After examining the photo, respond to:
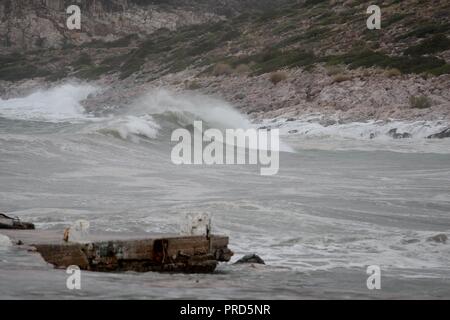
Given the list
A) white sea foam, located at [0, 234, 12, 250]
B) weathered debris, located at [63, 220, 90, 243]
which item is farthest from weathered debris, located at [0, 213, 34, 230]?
weathered debris, located at [63, 220, 90, 243]

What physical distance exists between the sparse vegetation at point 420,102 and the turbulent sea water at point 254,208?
19.5 feet

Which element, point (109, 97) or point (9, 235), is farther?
point (109, 97)

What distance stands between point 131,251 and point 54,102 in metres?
59.3

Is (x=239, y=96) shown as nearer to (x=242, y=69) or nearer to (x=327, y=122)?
(x=242, y=69)

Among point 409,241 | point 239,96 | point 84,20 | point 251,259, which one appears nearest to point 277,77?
point 239,96

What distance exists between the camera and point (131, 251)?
9438 mm

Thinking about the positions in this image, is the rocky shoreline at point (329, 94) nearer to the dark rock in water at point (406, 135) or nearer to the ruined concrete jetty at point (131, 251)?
the dark rock in water at point (406, 135)

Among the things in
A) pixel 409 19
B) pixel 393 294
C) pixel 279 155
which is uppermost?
pixel 409 19

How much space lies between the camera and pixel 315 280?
9.59 metres

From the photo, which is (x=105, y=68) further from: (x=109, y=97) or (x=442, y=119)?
(x=442, y=119)

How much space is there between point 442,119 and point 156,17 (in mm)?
92005

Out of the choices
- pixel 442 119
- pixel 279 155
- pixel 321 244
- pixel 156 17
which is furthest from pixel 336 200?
pixel 156 17

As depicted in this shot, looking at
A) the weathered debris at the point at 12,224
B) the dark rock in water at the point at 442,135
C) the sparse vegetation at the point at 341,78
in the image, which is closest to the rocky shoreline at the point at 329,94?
the sparse vegetation at the point at 341,78

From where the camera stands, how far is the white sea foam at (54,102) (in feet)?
195
